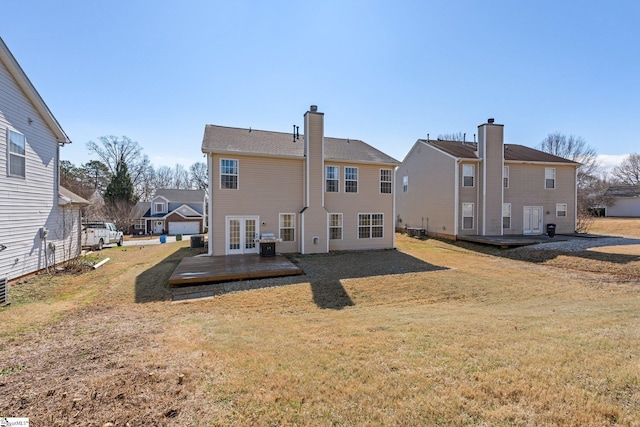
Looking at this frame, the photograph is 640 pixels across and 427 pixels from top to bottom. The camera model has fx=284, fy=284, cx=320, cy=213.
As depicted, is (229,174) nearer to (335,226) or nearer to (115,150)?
(335,226)

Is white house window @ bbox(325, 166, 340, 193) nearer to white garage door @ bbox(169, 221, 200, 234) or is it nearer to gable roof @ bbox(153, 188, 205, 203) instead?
white garage door @ bbox(169, 221, 200, 234)

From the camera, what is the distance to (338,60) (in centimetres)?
1216

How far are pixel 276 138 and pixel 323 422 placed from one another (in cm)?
1513

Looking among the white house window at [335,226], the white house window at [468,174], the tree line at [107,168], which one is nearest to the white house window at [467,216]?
the white house window at [468,174]

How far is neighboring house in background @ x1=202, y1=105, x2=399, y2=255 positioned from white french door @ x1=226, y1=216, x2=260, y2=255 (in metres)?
0.05

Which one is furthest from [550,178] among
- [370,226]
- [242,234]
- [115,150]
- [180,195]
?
[115,150]

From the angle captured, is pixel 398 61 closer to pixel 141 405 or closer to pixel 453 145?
pixel 453 145

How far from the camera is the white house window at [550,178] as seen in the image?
68.8ft

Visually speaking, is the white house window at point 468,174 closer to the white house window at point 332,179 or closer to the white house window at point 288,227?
the white house window at point 332,179

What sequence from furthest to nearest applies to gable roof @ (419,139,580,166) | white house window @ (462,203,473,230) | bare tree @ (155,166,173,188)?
bare tree @ (155,166,173,188), gable roof @ (419,139,580,166), white house window @ (462,203,473,230)

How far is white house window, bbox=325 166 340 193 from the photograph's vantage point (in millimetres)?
15044

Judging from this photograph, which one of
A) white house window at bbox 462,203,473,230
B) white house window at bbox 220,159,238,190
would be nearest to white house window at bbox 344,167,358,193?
white house window at bbox 220,159,238,190

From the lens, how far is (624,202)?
35625 millimetres

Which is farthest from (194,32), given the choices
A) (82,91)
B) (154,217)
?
Result: (154,217)
